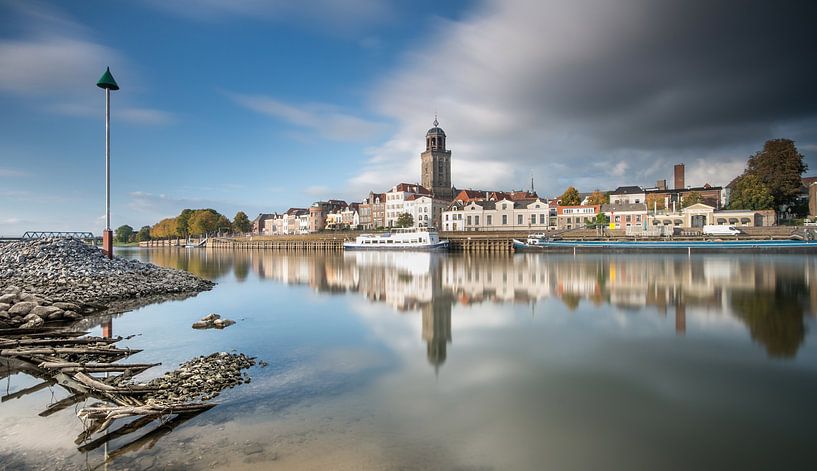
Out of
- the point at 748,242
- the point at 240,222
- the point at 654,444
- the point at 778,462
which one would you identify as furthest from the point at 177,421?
the point at 240,222

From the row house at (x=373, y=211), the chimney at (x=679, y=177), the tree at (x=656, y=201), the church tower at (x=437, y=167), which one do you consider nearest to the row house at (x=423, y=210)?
the row house at (x=373, y=211)

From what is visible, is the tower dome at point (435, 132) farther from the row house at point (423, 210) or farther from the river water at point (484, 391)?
the river water at point (484, 391)

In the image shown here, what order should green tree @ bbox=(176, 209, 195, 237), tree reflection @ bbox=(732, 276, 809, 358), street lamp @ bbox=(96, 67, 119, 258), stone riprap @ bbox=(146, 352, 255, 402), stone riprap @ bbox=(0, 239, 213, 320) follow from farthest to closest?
1. green tree @ bbox=(176, 209, 195, 237)
2. street lamp @ bbox=(96, 67, 119, 258)
3. stone riprap @ bbox=(0, 239, 213, 320)
4. tree reflection @ bbox=(732, 276, 809, 358)
5. stone riprap @ bbox=(146, 352, 255, 402)

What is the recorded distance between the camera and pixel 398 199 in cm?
9581

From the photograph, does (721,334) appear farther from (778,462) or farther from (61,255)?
(61,255)

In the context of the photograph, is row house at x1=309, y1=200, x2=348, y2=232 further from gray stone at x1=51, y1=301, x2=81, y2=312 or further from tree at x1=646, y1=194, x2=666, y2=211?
gray stone at x1=51, y1=301, x2=81, y2=312

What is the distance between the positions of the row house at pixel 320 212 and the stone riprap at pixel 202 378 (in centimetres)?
10497

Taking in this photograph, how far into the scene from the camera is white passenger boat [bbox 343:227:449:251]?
6391 cm

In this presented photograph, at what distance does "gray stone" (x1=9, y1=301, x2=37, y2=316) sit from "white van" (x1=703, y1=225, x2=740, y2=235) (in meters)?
62.1

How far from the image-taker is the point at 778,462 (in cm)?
555

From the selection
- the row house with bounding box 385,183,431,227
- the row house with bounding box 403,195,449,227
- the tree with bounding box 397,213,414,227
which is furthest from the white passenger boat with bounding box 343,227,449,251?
the row house with bounding box 385,183,431,227

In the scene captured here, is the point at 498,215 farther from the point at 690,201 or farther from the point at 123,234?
the point at 123,234

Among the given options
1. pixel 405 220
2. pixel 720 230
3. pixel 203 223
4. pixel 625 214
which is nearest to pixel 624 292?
pixel 720 230

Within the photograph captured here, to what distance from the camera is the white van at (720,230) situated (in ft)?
180
